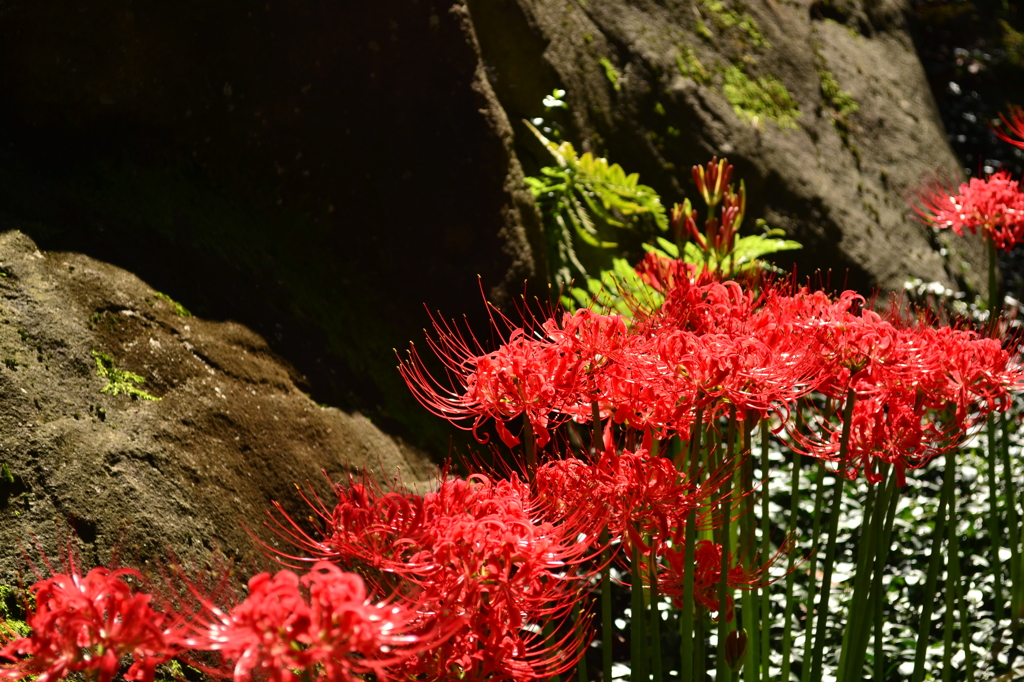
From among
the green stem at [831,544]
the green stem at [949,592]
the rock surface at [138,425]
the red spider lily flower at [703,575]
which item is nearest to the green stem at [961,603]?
the green stem at [949,592]

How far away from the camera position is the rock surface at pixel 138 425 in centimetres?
198

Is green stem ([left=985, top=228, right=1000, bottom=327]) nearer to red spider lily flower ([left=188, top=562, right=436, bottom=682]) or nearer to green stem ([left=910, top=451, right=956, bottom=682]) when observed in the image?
green stem ([left=910, top=451, right=956, bottom=682])

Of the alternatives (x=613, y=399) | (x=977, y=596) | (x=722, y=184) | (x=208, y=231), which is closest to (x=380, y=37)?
(x=208, y=231)

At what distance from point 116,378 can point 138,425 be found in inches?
7.3

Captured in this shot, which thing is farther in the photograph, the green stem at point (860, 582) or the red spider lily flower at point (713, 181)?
the red spider lily flower at point (713, 181)

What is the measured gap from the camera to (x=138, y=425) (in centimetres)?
224

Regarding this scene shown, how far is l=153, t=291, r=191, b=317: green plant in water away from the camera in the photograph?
2.65 meters

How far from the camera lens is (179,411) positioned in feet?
7.77

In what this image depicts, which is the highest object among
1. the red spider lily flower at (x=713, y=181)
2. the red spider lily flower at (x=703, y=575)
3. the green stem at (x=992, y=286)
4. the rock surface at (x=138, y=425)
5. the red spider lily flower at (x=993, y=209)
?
the red spider lily flower at (x=993, y=209)

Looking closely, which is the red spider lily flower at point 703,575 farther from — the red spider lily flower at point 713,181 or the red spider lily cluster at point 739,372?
the red spider lily flower at point 713,181

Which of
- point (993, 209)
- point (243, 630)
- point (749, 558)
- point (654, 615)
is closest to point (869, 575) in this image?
point (749, 558)

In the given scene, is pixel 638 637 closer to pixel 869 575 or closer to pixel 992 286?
pixel 869 575

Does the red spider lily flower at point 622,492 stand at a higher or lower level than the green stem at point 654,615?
higher

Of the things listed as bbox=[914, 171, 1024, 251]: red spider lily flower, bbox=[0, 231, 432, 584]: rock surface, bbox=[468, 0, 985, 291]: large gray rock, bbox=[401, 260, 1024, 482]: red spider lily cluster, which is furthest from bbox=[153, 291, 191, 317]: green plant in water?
bbox=[914, 171, 1024, 251]: red spider lily flower
